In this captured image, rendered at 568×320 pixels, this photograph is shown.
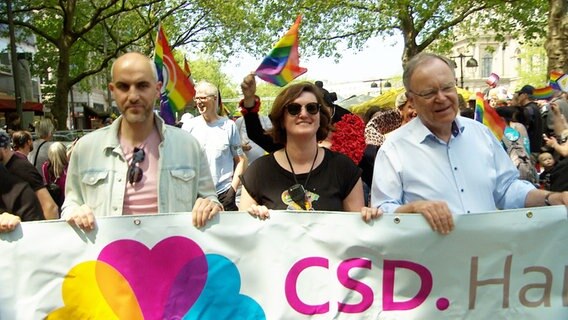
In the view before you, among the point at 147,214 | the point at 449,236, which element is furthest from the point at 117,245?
the point at 449,236

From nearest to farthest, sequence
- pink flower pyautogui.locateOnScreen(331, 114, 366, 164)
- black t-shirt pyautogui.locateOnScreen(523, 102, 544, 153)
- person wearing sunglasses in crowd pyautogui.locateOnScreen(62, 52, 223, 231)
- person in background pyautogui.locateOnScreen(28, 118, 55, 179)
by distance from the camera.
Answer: person wearing sunglasses in crowd pyautogui.locateOnScreen(62, 52, 223, 231), pink flower pyautogui.locateOnScreen(331, 114, 366, 164), person in background pyautogui.locateOnScreen(28, 118, 55, 179), black t-shirt pyautogui.locateOnScreen(523, 102, 544, 153)

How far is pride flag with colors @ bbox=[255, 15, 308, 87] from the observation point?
4996 millimetres

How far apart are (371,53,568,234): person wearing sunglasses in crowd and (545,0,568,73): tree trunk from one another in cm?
1110

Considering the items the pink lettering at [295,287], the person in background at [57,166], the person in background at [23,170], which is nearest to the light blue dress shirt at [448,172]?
the pink lettering at [295,287]

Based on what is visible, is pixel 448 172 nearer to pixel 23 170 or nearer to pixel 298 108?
pixel 298 108

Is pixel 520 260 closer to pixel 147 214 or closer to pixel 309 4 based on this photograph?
pixel 147 214

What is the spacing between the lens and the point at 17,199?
304 cm

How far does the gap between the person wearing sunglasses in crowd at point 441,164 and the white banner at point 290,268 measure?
89mm

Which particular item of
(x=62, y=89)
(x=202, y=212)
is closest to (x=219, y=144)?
(x=202, y=212)

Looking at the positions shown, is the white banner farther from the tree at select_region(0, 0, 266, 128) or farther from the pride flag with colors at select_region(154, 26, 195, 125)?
the tree at select_region(0, 0, 266, 128)

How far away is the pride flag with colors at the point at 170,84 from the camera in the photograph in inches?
226

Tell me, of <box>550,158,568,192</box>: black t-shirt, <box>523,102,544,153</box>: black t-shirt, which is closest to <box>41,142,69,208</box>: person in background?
<box>550,158,568,192</box>: black t-shirt

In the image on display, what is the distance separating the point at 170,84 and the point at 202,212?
327 centimetres

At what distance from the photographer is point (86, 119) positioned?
47.1 m
